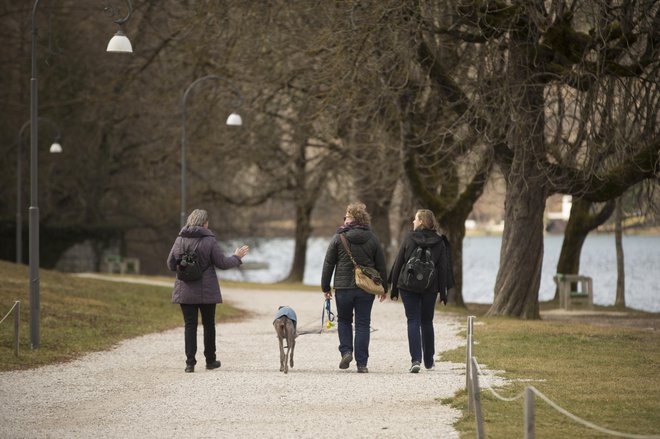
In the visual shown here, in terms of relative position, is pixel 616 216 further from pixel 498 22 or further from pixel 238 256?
pixel 238 256

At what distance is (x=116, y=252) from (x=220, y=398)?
4175cm

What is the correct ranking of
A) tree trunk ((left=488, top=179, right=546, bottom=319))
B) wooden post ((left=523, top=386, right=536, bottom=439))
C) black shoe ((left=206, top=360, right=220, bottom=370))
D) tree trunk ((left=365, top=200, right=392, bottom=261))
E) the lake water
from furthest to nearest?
the lake water → tree trunk ((left=365, top=200, right=392, bottom=261)) → tree trunk ((left=488, top=179, right=546, bottom=319)) → black shoe ((left=206, top=360, right=220, bottom=370)) → wooden post ((left=523, top=386, right=536, bottom=439))

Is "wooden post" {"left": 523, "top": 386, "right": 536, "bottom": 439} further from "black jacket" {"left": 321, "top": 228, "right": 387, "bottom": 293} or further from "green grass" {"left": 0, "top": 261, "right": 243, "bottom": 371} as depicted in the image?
"green grass" {"left": 0, "top": 261, "right": 243, "bottom": 371}

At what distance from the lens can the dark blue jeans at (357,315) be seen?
1385 cm

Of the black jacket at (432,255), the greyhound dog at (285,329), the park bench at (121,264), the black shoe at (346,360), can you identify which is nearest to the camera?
the black jacket at (432,255)

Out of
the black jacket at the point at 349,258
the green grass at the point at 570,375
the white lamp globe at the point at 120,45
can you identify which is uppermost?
the white lamp globe at the point at 120,45

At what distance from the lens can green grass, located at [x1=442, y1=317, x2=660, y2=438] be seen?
32.8 feet

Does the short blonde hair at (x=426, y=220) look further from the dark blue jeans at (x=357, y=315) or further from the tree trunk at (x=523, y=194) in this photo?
the tree trunk at (x=523, y=194)

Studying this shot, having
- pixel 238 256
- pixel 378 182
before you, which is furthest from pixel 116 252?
pixel 238 256

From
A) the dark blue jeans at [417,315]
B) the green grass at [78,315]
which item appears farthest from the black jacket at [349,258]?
the green grass at [78,315]

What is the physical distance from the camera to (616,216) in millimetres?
36875

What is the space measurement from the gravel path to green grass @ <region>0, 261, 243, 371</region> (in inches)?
22.8

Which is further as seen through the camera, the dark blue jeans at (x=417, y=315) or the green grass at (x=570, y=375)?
the dark blue jeans at (x=417, y=315)

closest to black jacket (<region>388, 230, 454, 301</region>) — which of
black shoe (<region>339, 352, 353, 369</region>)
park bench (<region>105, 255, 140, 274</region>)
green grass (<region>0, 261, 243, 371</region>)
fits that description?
black shoe (<region>339, 352, 353, 369</region>)
